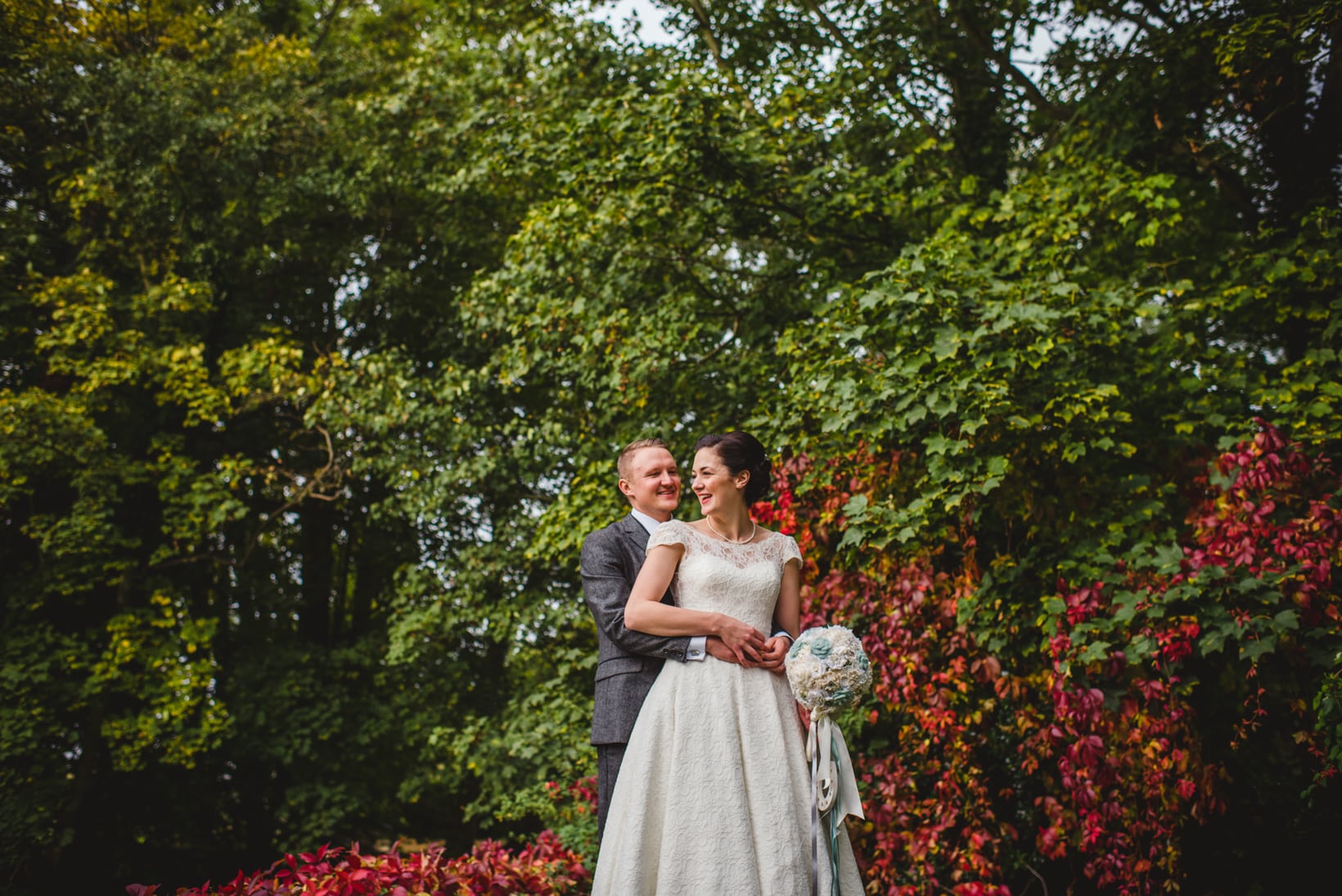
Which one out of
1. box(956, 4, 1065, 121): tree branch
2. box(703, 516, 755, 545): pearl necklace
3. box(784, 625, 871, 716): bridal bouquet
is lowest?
box(784, 625, 871, 716): bridal bouquet

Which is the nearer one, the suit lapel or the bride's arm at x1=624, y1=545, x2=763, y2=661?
the bride's arm at x1=624, y1=545, x2=763, y2=661

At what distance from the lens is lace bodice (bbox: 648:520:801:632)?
2.79 m

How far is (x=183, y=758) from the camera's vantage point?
8.11 m

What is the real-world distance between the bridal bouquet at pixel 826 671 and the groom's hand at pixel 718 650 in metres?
0.16

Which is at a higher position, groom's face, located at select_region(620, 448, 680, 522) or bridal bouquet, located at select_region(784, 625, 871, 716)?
groom's face, located at select_region(620, 448, 680, 522)

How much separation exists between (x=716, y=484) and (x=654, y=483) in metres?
0.35

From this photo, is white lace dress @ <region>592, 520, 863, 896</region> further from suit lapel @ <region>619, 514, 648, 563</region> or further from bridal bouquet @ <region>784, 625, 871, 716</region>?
suit lapel @ <region>619, 514, 648, 563</region>

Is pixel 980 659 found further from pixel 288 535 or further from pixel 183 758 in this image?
pixel 288 535

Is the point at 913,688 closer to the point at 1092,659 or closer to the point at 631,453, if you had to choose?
the point at 1092,659

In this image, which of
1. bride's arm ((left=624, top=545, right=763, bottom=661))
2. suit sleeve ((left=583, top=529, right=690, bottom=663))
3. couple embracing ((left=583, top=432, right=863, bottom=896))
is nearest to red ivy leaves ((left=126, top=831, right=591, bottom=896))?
couple embracing ((left=583, top=432, right=863, bottom=896))

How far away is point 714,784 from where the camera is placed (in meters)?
2.61

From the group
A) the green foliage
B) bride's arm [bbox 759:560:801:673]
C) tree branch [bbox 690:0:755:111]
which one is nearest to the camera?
bride's arm [bbox 759:560:801:673]

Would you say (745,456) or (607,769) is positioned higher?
(745,456)

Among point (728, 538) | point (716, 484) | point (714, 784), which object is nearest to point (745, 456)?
point (716, 484)
